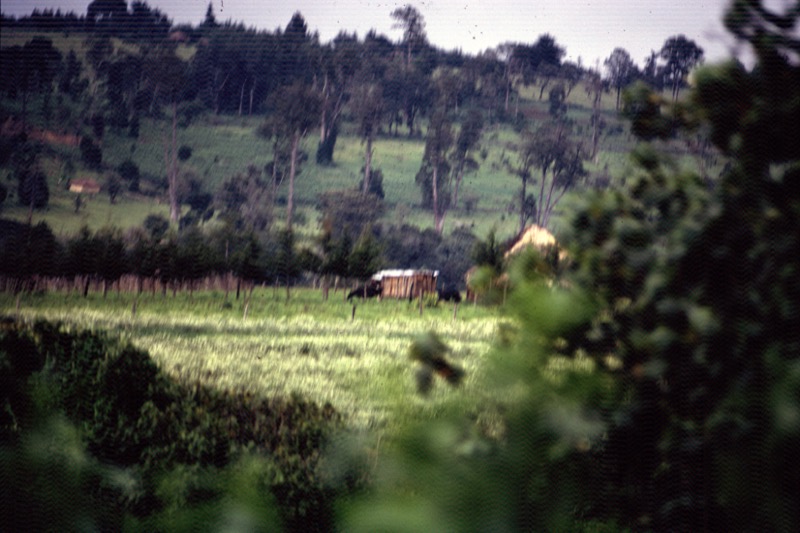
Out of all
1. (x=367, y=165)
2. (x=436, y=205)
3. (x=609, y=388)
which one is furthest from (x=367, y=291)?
(x=609, y=388)

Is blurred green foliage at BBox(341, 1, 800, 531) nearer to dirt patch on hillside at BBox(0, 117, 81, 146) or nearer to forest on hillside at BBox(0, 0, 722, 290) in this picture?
forest on hillside at BBox(0, 0, 722, 290)

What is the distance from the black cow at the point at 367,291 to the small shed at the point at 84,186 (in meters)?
2.92

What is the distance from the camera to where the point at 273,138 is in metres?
6.82

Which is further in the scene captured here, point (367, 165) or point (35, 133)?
point (35, 133)

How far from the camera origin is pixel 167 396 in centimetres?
238

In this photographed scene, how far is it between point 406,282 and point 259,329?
3.89 ft

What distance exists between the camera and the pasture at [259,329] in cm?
380

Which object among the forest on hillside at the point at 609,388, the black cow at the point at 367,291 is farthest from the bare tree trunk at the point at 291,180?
the forest on hillside at the point at 609,388

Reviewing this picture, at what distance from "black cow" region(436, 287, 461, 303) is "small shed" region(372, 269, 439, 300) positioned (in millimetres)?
192

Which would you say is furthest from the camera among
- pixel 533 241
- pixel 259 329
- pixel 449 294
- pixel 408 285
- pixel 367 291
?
pixel 367 291

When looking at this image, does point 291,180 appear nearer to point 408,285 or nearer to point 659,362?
point 408,285

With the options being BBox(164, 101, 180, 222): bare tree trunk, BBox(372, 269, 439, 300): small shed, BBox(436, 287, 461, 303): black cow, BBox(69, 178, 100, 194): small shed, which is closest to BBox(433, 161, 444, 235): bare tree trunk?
BBox(372, 269, 439, 300): small shed

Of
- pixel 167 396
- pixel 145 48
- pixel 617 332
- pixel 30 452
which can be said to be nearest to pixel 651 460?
pixel 617 332

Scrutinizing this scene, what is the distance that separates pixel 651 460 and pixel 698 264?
19 centimetres
